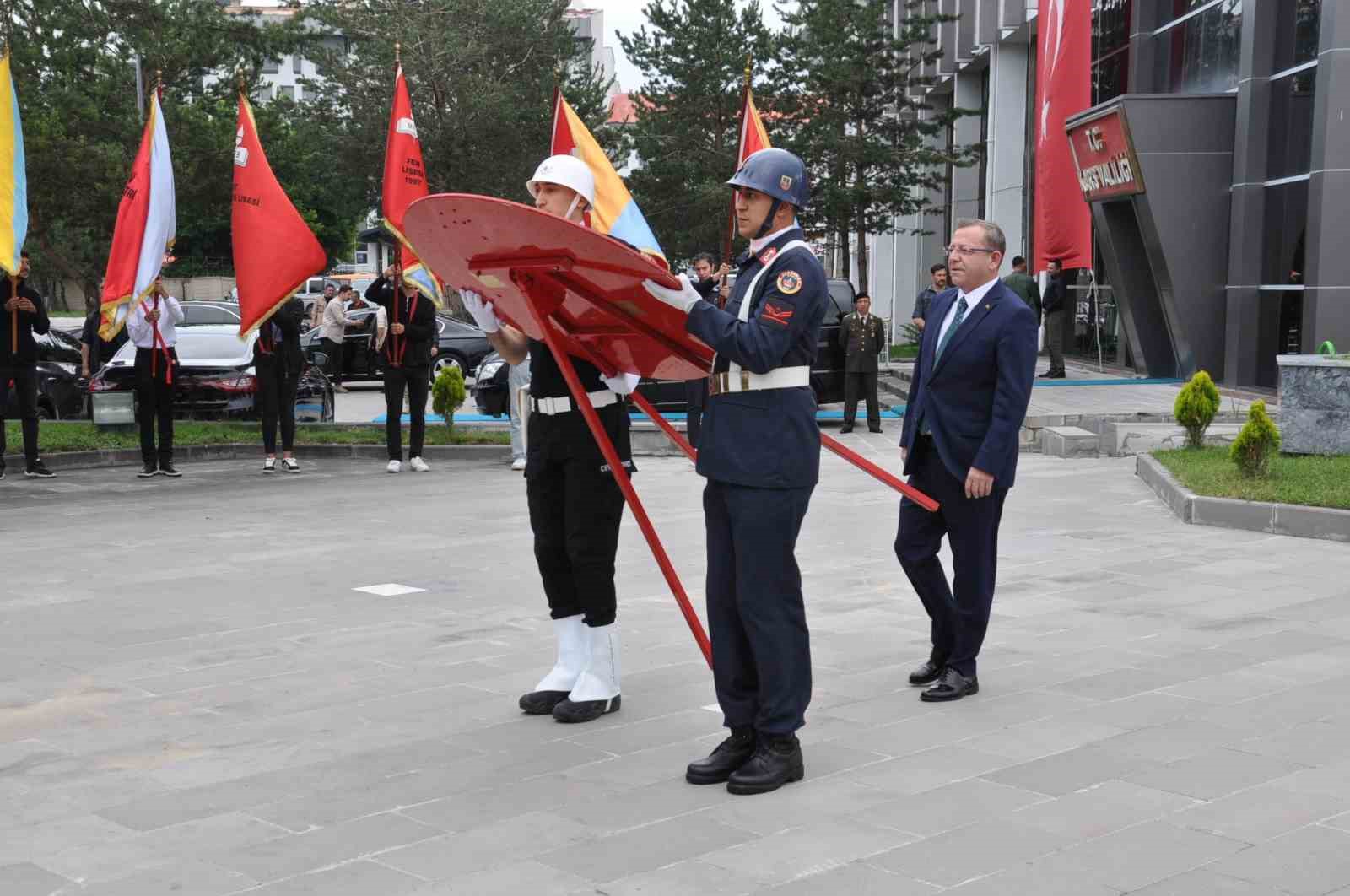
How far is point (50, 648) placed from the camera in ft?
22.8

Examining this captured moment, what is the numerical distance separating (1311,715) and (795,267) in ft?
8.70

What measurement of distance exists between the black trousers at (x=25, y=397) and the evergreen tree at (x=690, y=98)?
87.5ft

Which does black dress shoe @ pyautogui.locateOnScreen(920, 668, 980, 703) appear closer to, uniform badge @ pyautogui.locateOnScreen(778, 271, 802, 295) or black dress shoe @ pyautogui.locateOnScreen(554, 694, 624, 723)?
black dress shoe @ pyautogui.locateOnScreen(554, 694, 624, 723)

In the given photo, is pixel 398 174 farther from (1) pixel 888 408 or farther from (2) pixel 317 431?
(1) pixel 888 408

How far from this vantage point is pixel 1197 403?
13812 mm

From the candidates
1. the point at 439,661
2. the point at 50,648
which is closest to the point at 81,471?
the point at 50,648

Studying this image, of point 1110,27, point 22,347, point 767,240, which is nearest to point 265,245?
point 22,347

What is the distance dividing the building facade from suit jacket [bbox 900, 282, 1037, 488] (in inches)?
601

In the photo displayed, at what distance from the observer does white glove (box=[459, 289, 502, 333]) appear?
17.8 ft

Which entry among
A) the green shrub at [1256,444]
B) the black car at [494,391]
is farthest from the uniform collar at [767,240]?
the black car at [494,391]

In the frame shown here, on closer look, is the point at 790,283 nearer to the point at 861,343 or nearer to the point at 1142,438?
the point at 1142,438

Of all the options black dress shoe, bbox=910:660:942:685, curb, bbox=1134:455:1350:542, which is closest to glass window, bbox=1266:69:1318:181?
curb, bbox=1134:455:1350:542

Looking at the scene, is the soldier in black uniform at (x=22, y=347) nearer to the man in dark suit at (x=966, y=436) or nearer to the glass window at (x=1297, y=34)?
the man in dark suit at (x=966, y=436)

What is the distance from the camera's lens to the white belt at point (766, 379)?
15.7ft
